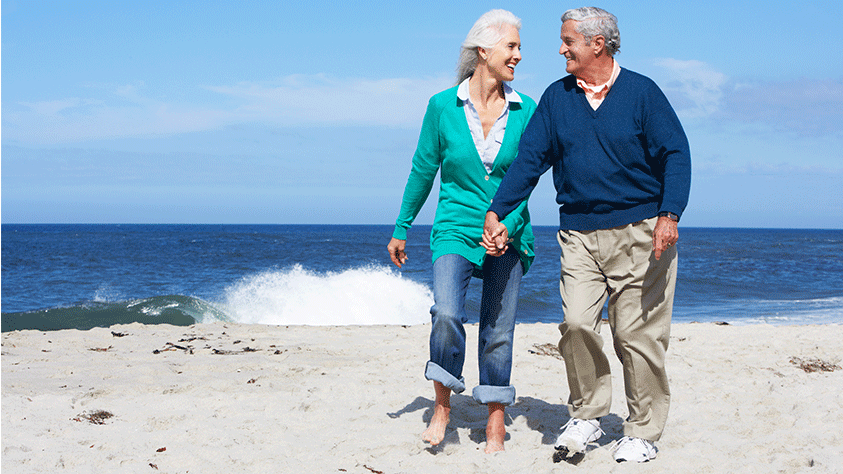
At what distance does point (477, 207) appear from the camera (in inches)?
124

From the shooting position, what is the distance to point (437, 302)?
3.13 metres

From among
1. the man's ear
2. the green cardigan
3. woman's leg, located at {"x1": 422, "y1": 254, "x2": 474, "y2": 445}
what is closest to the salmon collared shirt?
the man's ear

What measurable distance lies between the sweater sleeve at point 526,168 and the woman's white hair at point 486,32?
1.45 ft

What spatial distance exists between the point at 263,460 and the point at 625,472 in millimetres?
1743

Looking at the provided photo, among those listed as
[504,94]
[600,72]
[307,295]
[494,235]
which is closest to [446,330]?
[494,235]

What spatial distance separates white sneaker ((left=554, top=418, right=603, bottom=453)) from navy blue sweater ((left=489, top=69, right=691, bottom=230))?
991 millimetres

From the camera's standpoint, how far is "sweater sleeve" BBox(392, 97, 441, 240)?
326 cm

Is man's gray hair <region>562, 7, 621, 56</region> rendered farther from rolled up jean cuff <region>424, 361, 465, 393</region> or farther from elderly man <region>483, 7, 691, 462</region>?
rolled up jean cuff <region>424, 361, 465, 393</region>

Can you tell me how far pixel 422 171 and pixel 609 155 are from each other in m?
0.95

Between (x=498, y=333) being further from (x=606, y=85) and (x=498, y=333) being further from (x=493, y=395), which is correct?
(x=606, y=85)

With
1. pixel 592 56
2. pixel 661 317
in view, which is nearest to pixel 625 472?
pixel 661 317

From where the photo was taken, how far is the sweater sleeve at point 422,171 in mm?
3256

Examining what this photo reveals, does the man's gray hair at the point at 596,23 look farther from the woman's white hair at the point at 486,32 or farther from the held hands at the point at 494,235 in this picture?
the held hands at the point at 494,235

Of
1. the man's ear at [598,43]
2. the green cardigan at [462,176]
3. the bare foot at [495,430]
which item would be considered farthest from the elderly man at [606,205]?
the bare foot at [495,430]
